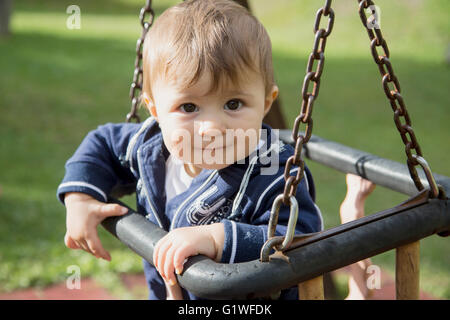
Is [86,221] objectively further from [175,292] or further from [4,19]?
[4,19]

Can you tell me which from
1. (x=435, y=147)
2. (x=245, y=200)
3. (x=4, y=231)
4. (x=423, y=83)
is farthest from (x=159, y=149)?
(x=423, y=83)

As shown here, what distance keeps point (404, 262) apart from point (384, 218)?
0.16 m

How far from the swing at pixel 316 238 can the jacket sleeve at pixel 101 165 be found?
181mm

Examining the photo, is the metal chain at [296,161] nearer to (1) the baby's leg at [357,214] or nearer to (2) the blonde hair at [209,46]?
(2) the blonde hair at [209,46]

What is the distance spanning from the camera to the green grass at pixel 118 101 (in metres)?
3.89

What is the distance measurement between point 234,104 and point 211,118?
7 cm

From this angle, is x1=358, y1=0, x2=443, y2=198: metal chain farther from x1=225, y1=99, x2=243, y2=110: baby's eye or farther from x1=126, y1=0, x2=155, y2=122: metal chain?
x1=126, y1=0, x2=155, y2=122: metal chain

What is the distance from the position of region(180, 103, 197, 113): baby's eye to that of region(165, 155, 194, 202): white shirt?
1.04ft

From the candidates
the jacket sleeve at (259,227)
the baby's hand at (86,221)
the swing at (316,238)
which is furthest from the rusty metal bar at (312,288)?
the baby's hand at (86,221)

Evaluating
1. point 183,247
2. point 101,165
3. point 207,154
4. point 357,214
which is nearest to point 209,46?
point 207,154

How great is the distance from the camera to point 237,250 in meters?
1.33

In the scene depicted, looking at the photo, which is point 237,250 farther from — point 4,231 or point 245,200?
point 4,231

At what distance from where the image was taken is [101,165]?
184 centimetres

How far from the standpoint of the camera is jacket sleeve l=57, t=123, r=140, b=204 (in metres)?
1.75
